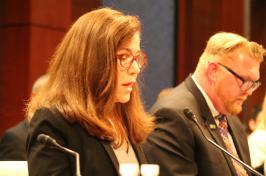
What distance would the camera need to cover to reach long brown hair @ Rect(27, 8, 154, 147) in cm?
251

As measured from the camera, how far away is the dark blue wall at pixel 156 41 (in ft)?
20.5

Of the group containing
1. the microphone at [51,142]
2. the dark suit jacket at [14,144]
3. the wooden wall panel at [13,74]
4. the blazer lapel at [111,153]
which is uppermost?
the microphone at [51,142]

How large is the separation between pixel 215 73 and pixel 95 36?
55.9 inches

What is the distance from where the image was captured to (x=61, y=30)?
570 centimetres

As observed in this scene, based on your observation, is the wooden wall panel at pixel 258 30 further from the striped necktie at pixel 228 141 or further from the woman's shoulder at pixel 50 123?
the woman's shoulder at pixel 50 123

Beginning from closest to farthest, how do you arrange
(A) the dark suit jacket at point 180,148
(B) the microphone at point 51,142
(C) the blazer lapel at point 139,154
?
(B) the microphone at point 51,142 → (C) the blazer lapel at point 139,154 → (A) the dark suit jacket at point 180,148

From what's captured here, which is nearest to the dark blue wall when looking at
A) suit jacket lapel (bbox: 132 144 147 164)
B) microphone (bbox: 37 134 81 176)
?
suit jacket lapel (bbox: 132 144 147 164)

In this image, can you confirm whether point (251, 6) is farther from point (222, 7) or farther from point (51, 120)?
point (51, 120)

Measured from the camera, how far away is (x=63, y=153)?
2.38 meters

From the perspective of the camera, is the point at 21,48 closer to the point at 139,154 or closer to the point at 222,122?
the point at 222,122

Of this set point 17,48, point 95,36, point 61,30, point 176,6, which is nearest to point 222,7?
point 176,6

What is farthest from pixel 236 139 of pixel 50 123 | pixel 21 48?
pixel 21 48

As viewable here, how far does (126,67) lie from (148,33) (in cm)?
371

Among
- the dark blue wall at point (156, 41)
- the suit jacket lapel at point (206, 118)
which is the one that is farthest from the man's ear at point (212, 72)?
the dark blue wall at point (156, 41)
